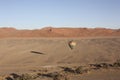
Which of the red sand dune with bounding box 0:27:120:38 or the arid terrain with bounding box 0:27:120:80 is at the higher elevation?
the red sand dune with bounding box 0:27:120:38

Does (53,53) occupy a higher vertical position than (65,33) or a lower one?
lower

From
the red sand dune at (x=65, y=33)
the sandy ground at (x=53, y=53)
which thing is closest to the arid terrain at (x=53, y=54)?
the sandy ground at (x=53, y=53)

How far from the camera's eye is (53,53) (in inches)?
1896

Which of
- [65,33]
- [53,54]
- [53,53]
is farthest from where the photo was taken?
[65,33]

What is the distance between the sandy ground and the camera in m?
40.2

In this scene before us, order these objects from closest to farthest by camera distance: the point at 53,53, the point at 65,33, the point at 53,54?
the point at 53,54
the point at 53,53
the point at 65,33

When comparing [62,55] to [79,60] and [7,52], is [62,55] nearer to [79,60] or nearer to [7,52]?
[79,60]

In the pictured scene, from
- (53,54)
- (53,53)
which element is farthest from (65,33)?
(53,54)

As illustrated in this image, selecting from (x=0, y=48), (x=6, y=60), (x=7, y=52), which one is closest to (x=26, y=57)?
(x=6, y=60)

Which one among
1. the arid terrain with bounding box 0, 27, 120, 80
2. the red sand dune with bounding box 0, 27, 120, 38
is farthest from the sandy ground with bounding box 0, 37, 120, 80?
the red sand dune with bounding box 0, 27, 120, 38

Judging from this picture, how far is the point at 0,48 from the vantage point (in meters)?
55.0

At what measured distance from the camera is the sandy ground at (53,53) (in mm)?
40166

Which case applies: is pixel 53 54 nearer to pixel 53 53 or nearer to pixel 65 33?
pixel 53 53

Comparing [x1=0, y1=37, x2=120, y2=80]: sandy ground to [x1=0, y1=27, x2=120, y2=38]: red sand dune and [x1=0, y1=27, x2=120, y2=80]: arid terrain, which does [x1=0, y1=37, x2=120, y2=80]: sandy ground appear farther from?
[x1=0, y1=27, x2=120, y2=38]: red sand dune
